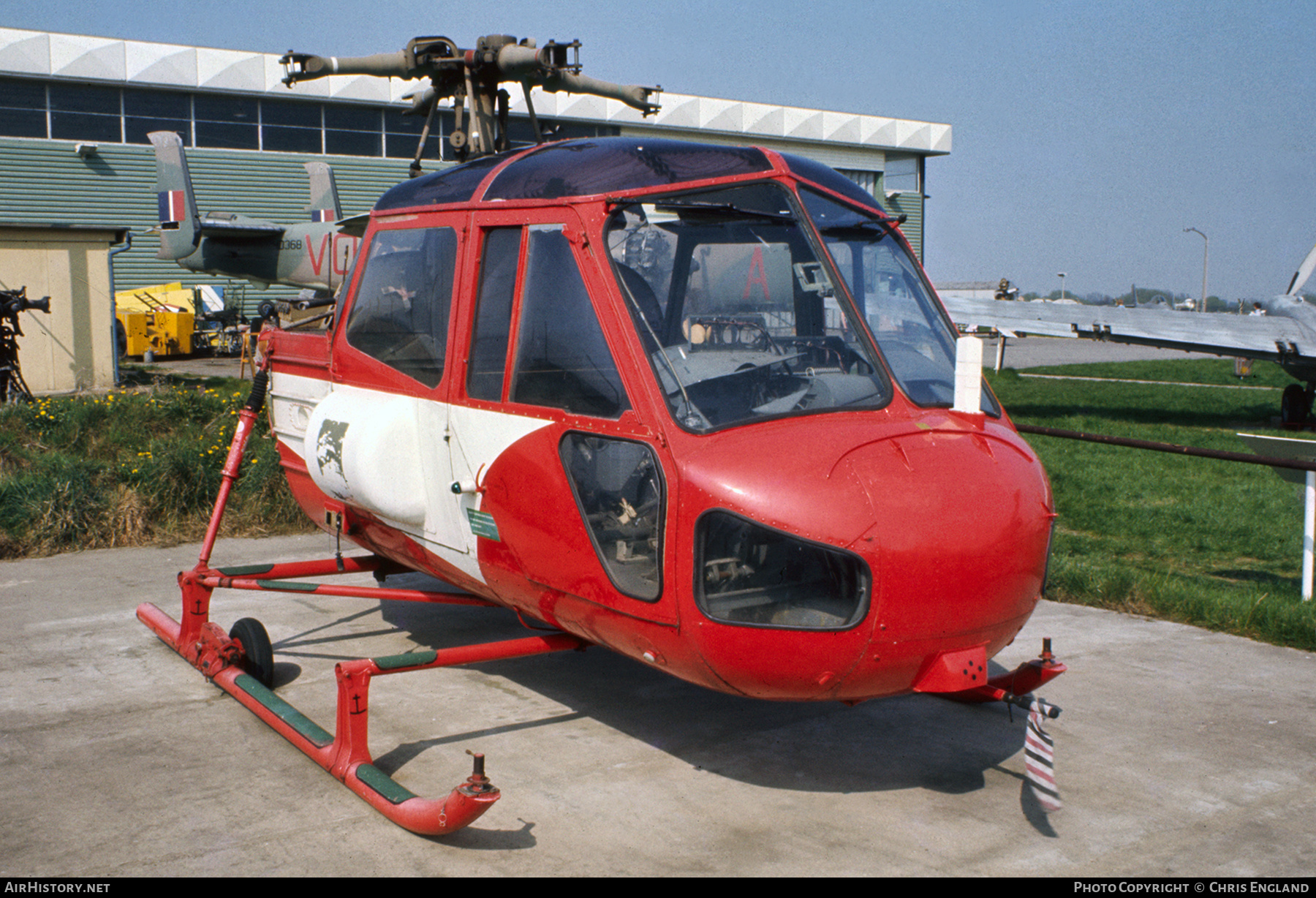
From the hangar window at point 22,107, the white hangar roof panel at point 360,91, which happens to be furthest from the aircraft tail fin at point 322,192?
the hangar window at point 22,107

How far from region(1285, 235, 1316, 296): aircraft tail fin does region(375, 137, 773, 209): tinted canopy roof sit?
19.0 meters

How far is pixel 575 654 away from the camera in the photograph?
6090 millimetres

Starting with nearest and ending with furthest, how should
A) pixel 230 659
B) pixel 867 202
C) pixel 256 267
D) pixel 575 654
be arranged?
pixel 867 202
pixel 230 659
pixel 575 654
pixel 256 267

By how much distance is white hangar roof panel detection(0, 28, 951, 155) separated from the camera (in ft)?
109

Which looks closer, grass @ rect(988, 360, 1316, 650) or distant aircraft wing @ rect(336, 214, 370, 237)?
distant aircraft wing @ rect(336, 214, 370, 237)

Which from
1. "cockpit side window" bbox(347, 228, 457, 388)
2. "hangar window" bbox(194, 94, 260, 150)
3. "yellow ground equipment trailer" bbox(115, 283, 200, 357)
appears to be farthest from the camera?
"hangar window" bbox(194, 94, 260, 150)

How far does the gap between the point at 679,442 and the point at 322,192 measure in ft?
81.4

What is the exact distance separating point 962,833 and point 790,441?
152 centimetres

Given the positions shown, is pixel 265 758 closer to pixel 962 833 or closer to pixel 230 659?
pixel 230 659

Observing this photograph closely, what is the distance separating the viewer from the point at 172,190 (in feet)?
81.3

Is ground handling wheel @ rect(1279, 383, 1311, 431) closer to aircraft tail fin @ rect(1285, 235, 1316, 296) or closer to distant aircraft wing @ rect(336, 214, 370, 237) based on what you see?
aircraft tail fin @ rect(1285, 235, 1316, 296)

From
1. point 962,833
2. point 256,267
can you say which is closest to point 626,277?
point 962,833

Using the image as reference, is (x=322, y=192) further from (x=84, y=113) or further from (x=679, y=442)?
(x=679, y=442)

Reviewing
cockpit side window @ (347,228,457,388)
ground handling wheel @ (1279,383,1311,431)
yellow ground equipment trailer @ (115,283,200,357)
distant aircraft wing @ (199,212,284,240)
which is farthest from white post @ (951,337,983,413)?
yellow ground equipment trailer @ (115,283,200,357)
